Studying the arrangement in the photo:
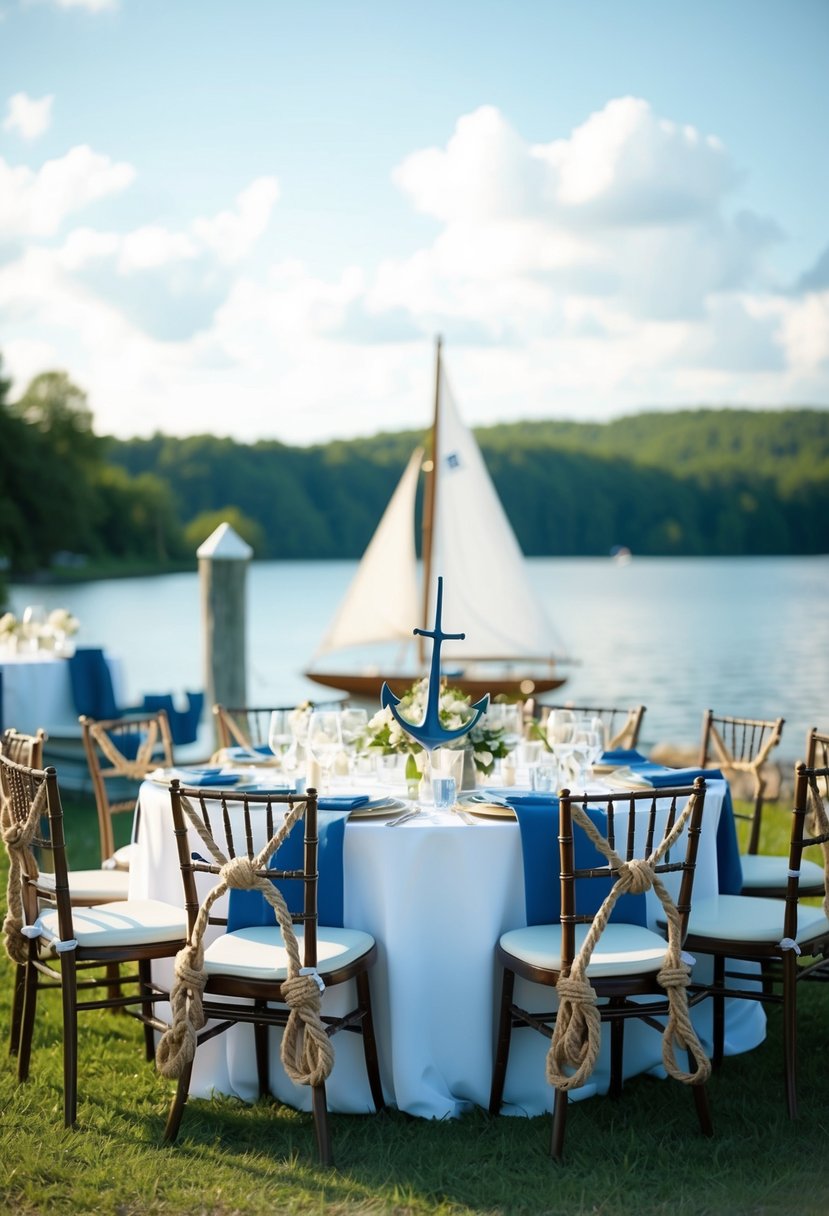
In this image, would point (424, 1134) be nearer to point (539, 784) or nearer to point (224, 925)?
point (224, 925)

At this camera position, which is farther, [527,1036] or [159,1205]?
[527,1036]

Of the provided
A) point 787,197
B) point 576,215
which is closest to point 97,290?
point 576,215

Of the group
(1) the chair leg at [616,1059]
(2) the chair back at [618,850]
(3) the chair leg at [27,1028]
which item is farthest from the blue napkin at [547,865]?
Result: (3) the chair leg at [27,1028]

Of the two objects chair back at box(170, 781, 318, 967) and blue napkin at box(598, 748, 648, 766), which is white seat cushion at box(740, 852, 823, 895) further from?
chair back at box(170, 781, 318, 967)

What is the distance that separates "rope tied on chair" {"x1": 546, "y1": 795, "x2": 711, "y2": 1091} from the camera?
2934mm

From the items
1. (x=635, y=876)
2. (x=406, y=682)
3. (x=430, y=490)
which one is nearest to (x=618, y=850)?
(x=635, y=876)

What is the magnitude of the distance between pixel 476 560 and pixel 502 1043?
8.71 m

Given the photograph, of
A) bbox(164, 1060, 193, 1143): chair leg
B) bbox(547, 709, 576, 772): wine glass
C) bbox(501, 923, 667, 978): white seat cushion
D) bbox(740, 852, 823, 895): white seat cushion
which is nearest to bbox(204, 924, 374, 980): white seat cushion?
bbox(164, 1060, 193, 1143): chair leg

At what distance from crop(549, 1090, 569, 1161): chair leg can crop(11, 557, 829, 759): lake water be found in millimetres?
9553

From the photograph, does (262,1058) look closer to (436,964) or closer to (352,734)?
(436,964)

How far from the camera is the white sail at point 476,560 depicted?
11812mm

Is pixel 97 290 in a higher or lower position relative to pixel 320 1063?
higher

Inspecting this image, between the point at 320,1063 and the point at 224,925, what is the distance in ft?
2.05

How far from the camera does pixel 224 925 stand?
3.47 meters
